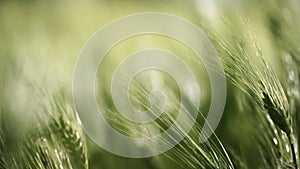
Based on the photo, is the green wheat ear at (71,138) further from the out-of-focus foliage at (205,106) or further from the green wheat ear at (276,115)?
the green wheat ear at (276,115)

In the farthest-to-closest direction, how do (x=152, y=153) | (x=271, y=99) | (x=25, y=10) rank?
(x=25, y=10)
(x=152, y=153)
(x=271, y=99)

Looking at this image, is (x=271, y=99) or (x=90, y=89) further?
(x=90, y=89)

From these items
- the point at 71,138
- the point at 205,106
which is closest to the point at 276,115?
Result: the point at 71,138

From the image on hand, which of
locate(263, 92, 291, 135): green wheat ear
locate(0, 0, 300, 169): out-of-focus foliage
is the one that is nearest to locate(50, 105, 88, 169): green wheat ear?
locate(0, 0, 300, 169): out-of-focus foliage

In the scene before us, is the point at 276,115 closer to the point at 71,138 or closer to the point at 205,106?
the point at 71,138

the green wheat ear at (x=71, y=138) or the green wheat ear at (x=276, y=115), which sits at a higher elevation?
the green wheat ear at (x=71, y=138)

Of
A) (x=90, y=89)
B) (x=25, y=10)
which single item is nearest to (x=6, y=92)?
(x=90, y=89)

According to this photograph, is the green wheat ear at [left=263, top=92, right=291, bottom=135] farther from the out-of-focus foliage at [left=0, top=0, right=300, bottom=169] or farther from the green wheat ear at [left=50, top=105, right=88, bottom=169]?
the green wheat ear at [left=50, top=105, right=88, bottom=169]

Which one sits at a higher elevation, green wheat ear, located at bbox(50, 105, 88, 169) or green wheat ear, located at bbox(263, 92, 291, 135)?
green wheat ear, located at bbox(50, 105, 88, 169)

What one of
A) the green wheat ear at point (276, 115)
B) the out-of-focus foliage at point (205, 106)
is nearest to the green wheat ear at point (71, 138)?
the out-of-focus foliage at point (205, 106)

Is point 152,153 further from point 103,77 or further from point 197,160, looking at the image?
point 103,77

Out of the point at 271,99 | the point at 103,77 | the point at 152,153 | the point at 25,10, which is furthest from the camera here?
the point at 25,10
